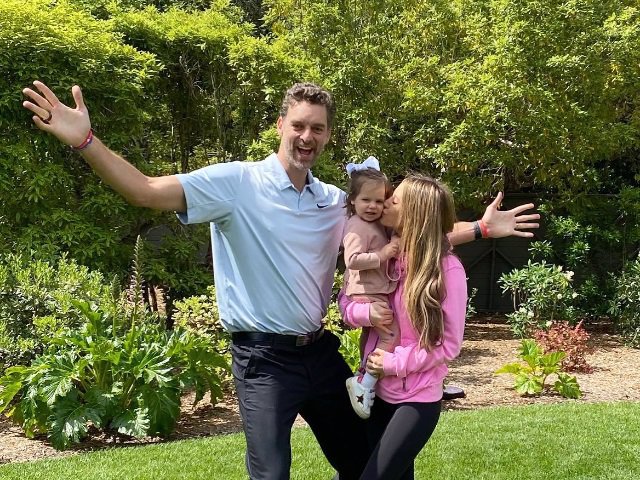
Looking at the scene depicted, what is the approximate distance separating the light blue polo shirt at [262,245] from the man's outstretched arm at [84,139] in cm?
24

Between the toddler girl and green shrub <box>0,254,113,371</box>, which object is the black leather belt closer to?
the toddler girl

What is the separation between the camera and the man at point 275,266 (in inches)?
109

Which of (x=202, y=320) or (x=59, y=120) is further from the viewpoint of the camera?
(x=202, y=320)

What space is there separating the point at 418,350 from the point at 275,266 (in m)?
0.63

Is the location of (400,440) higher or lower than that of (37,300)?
lower

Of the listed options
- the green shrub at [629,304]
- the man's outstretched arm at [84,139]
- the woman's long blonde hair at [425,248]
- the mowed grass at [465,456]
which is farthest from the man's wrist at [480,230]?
the green shrub at [629,304]

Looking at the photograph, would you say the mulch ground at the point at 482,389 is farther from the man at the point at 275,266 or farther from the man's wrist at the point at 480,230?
the man's wrist at the point at 480,230

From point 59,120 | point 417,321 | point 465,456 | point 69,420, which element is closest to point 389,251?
point 417,321

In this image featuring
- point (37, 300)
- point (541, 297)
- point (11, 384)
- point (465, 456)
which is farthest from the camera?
point (541, 297)

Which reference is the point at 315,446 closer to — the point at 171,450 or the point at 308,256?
the point at 171,450

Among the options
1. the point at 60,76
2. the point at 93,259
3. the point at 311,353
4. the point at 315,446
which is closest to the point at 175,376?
the point at 315,446

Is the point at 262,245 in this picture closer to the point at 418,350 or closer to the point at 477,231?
the point at 418,350

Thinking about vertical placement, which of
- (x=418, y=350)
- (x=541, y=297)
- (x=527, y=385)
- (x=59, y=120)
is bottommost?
(x=527, y=385)

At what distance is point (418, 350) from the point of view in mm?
2740
